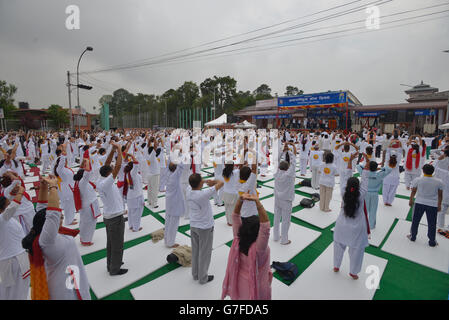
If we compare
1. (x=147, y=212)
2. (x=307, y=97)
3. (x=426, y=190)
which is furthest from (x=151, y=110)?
(x=426, y=190)

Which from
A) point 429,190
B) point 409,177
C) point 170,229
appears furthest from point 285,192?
point 409,177

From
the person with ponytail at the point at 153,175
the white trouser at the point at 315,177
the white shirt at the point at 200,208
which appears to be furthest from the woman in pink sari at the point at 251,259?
the white trouser at the point at 315,177

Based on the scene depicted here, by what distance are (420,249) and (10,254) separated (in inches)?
257

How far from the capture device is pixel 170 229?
4.28 meters

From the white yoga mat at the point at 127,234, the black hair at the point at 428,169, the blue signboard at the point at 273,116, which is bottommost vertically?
the white yoga mat at the point at 127,234

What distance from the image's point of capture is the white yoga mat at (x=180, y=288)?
10.2 ft

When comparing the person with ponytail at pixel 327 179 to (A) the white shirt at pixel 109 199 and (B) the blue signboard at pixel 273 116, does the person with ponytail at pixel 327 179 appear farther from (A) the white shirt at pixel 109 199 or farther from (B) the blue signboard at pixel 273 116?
(B) the blue signboard at pixel 273 116

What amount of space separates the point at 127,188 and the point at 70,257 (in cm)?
264

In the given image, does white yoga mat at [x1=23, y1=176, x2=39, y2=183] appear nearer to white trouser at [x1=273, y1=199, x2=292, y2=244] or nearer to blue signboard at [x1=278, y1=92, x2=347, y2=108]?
white trouser at [x1=273, y1=199, x2=292, y2=244]

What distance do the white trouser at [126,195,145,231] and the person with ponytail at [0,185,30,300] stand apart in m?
2.14

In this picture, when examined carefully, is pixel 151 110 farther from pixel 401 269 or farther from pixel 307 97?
pixel 401 269

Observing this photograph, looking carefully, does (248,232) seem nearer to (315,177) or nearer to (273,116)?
(315,177)

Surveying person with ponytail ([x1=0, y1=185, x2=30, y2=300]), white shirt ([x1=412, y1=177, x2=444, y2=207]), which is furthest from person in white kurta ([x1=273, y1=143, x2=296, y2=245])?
person with ponytail ([x1=0, y1=185, x2=30, y2=300])

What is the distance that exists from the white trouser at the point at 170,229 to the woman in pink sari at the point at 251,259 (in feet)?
7.07
